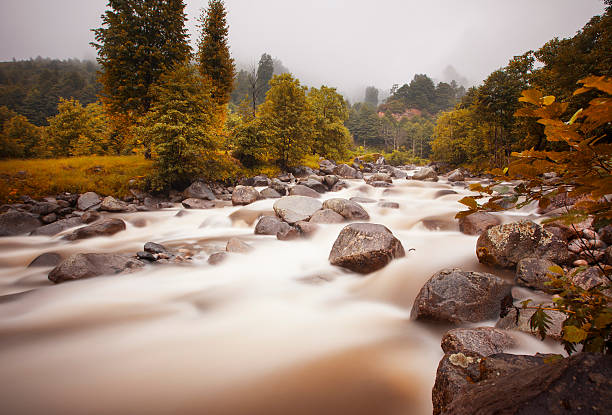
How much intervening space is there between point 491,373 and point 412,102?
11270 cm

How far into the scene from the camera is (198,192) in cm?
1268

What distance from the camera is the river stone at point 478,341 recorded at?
2.55 meters

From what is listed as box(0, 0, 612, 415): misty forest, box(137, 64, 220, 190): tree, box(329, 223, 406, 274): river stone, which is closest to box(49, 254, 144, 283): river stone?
box(0, 0, 612, 415): misty forest

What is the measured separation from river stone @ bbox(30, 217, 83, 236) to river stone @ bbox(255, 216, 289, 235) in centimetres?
615

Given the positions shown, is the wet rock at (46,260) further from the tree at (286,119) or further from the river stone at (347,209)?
the tree at (286,119)

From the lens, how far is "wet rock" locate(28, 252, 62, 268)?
5825mm

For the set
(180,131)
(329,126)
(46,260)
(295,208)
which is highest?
(329,126)

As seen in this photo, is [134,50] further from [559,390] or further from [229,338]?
[559,390]

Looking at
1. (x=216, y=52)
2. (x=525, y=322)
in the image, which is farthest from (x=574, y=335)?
(x=216, y=52)

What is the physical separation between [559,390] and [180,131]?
43.3ft

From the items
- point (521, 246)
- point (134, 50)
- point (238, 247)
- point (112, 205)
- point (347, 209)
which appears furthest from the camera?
point (134, 50)

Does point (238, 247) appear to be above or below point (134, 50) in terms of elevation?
below

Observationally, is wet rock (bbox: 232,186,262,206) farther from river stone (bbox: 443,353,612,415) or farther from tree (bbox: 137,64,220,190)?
river stone (bbox: 443,353,612,415)

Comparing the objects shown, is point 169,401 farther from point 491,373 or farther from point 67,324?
point 491,373
